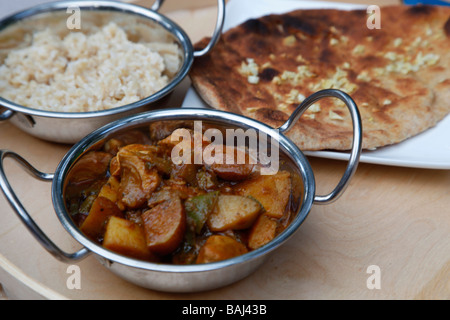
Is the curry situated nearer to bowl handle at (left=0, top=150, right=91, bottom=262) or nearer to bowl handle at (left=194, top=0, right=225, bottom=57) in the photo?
bowl handle at (left=0, top=150, right=91, bottom=262)

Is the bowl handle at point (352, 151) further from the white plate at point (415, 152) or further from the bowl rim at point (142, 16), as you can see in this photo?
the bowl rim at point (142, 16)

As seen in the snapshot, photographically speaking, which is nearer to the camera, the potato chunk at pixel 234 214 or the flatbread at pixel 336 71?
the potato chunk at pixel 234 214

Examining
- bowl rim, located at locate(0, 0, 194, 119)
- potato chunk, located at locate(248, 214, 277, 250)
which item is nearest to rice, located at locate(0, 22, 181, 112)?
bowl rim, located at locate(0, 0, 194, 119)

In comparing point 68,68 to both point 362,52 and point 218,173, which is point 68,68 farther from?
point 362,52

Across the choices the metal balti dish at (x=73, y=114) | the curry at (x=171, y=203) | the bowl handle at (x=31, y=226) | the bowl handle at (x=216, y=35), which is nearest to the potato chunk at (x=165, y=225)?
the curry at (x=171, y=203)

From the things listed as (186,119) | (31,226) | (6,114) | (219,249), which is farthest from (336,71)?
(31,226)

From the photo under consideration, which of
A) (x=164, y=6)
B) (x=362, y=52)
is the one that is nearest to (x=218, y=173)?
(x=362, y=52)

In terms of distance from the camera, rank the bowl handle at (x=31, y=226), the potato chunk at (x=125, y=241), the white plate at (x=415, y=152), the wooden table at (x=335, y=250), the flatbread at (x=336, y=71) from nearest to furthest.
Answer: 1. the bowl handle at (x=31, y=226)
2. the potato chunk at (x=125, y=241)
3. the wooden table at (x=335, y=250)
4. the white plate at (x=415, y=152)
5. the flatbread at (x=336, y=71)
